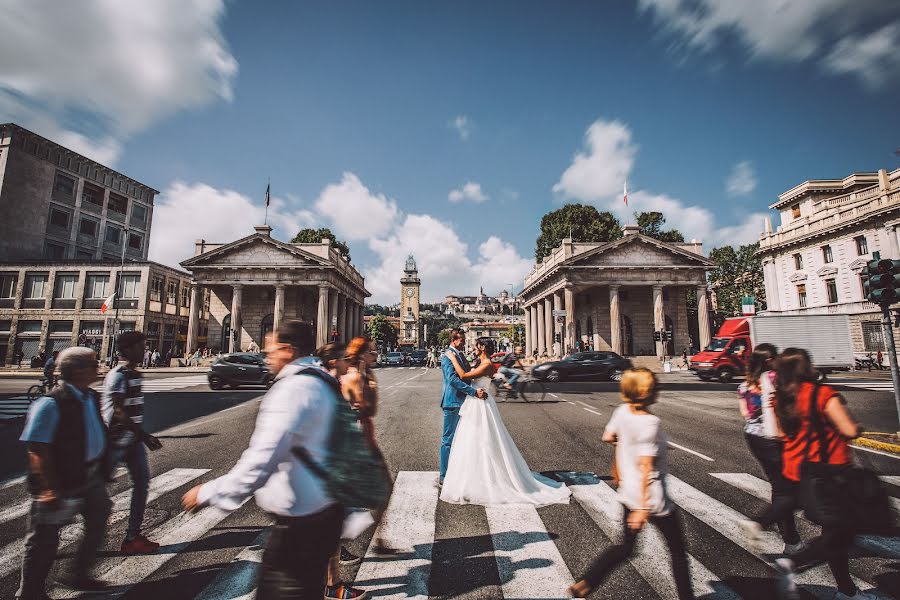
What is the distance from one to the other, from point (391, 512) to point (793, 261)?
154ft

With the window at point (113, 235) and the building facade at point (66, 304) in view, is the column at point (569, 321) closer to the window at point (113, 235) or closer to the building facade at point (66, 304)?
the building facade at point (66, 304)

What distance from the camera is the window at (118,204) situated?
49219 millimetres

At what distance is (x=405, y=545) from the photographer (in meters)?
3.50

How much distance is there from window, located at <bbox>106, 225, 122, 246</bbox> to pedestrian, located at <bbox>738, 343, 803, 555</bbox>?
6266 cm

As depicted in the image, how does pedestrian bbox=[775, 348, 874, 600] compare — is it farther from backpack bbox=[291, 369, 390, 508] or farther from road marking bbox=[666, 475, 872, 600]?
backpack bbox=[291, 369, 390, 508]

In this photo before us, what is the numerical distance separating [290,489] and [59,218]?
2340 inches

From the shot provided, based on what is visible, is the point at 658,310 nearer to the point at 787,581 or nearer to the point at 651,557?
the point at 651,557

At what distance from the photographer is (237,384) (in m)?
17.8

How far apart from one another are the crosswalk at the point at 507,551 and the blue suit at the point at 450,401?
480 millimetres

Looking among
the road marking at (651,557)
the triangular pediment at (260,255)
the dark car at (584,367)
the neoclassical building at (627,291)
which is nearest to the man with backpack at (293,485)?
the road marking at (651,557)

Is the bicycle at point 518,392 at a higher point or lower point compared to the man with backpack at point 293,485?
lower

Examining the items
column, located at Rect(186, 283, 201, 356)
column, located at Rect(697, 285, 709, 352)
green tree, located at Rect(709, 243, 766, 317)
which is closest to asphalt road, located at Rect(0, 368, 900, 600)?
column, located at Rect(697, 285, 709, 352)

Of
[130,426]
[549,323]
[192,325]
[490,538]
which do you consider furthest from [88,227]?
[490,538]

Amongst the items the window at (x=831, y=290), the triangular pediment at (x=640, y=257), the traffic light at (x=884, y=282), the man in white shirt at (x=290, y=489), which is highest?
the triangular pediment at (x=640, y=257)
